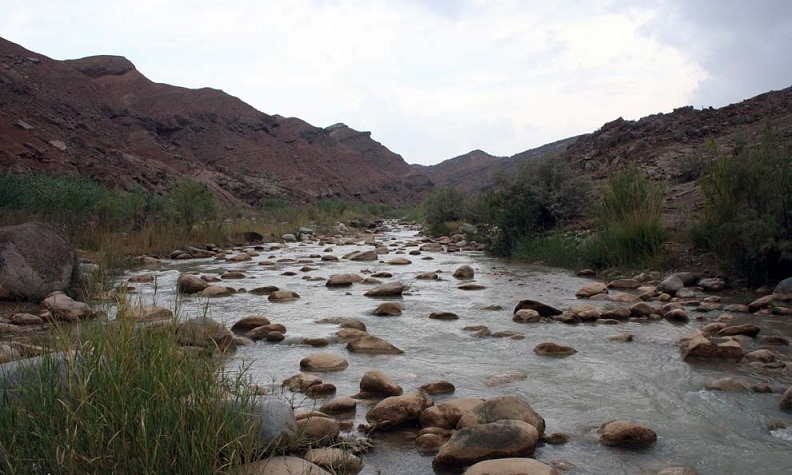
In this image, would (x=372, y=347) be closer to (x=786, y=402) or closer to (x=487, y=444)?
(x=487, y=444)

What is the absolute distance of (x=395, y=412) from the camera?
373 centimetres

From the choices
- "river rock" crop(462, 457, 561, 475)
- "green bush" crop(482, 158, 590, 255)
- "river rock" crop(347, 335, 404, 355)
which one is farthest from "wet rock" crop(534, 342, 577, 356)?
"green bush" crop(482, 158, 590, 255)

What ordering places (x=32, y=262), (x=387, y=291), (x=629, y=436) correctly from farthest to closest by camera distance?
(x=387, y=291) < (x=32, y=262) < (x=629, y=436)

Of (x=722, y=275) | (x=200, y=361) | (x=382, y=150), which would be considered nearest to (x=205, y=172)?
(x=722, y=275)

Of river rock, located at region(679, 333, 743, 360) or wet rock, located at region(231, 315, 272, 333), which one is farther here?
wet rock, located at region(231, 315, 272, 333)

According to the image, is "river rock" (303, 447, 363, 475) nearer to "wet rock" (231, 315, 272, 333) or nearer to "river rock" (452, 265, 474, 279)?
"wet rock" (231, 315, 272, 333)

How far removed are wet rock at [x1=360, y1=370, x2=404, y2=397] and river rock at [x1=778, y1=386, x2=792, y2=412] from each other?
2414mm

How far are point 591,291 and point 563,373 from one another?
12.5ft

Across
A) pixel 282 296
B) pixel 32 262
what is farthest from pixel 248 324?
pixel 32 262

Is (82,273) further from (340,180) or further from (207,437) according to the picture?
(340,180)

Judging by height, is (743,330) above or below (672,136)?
below

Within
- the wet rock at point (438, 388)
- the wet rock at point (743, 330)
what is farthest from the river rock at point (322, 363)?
the wet rock at point (743, 330)

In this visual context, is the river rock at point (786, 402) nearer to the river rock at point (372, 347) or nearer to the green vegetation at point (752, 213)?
the river rock at point (372, 347)

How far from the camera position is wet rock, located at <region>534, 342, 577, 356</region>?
5.39 meters
